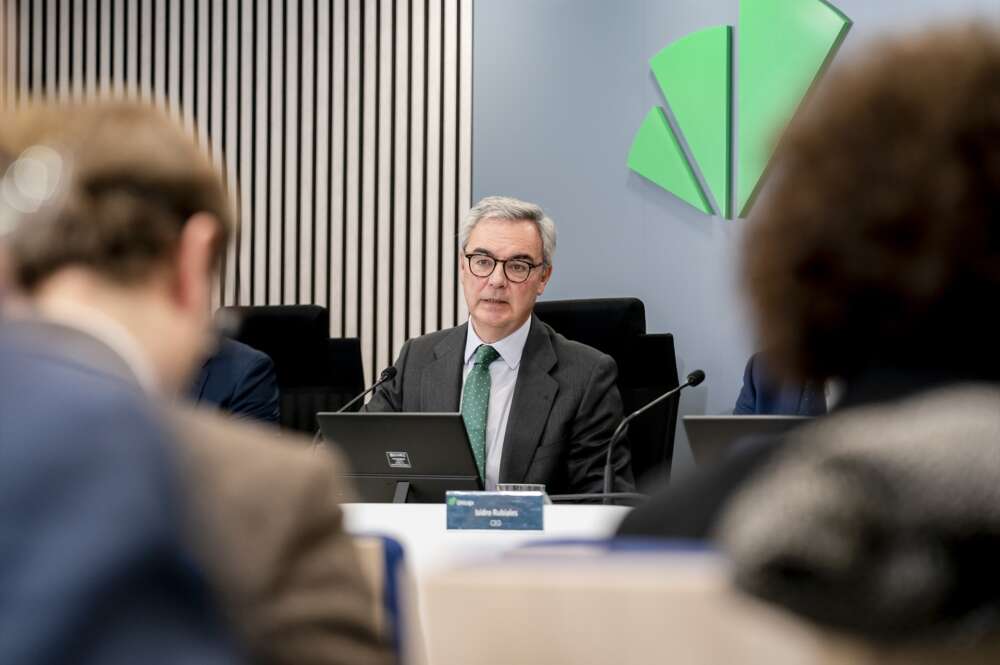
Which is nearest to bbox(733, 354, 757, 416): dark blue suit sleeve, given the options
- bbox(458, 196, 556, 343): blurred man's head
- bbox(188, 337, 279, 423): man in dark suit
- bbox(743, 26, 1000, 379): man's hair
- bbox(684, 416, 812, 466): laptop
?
bbox(458, 196, 556, 343): blurred man's head

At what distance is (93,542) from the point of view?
2.27 feet

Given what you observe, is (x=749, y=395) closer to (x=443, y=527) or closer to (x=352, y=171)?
(x=443, y=527)

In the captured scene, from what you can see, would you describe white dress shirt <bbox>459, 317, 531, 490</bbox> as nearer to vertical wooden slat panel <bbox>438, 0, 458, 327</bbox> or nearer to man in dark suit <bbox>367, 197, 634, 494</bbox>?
man in dark suit <bbox>367, 197, 634, 494</bbox>

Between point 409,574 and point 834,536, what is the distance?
480 millimetres

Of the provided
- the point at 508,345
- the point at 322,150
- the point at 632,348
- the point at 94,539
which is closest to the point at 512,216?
the point at 508,345

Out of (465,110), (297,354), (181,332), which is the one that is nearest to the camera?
(181,332)

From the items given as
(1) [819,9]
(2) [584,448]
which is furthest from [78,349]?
(1) [819,9]

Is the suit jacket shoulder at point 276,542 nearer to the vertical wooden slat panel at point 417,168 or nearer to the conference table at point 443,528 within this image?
the conference table at point 443,528

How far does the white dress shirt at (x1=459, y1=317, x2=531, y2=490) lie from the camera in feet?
12.2

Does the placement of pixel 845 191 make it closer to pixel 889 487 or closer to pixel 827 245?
pixel 827 245

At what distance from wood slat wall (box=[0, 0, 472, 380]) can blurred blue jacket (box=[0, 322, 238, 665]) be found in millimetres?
5335

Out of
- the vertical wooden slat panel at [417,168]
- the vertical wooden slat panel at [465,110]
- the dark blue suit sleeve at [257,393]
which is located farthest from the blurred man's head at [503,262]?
the vertical wooden slat panel at [417,168]

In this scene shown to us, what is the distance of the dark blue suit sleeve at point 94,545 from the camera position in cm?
70

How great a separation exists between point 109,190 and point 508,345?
3.00 metres
